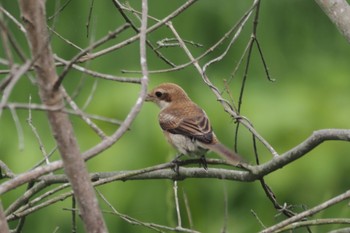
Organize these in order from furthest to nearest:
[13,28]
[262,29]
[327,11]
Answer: [262,29] < [13,28] < [327,11]

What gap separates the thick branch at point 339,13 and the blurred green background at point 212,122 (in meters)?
1.32

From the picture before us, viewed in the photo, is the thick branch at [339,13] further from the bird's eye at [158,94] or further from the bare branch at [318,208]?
the bird's eye at [158,94]

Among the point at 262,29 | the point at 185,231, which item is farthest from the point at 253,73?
the point at 185,231

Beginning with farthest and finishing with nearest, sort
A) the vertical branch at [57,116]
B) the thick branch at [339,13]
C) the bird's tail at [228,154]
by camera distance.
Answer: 1. the thick branch at [339,13]
2. the bird's tail at [228,154]
3. the vertical branch at [57,116]

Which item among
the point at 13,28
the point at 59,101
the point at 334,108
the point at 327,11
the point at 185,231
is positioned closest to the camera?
the point at 59,101

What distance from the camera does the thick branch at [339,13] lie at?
3.33 metres

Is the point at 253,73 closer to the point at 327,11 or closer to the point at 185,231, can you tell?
the point at 327,11

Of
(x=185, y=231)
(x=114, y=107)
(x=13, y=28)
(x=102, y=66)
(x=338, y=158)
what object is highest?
(x=13, y=28)

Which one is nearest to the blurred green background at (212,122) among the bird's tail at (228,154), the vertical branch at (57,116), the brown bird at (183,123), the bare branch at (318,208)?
the brown bird at (183,123)

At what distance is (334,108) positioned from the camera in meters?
5.64

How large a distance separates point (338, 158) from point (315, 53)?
4.64 ft

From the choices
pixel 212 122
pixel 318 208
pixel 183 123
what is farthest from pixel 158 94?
pixel 318 208

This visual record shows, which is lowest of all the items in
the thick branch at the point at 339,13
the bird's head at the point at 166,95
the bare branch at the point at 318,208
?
the bare branch at the point at 318,208

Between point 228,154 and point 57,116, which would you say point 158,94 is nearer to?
point 228,154
